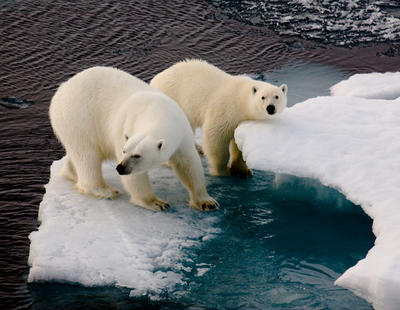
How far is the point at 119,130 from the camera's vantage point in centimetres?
571

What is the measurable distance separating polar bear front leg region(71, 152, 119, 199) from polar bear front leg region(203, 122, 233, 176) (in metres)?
Result: 1.14

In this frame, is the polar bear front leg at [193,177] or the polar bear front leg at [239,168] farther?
the polar bear front leg at [239,168]

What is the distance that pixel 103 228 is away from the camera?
5.52 meters

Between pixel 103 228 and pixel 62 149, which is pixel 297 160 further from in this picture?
pixel 62 149

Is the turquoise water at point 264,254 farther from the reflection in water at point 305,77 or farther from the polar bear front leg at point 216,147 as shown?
the reflection in water at point 305,77

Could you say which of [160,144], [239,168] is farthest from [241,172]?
[160,144]

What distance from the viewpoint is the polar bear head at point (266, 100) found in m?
6.11

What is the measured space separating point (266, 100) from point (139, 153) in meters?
1.60

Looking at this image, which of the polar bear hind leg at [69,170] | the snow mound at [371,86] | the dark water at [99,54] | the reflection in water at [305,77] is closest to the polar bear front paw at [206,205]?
the dark water at [99,54]

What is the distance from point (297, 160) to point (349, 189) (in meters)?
0.59

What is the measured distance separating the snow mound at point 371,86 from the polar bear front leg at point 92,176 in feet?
13.3

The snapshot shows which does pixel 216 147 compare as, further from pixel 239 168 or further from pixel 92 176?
pixel 92 176

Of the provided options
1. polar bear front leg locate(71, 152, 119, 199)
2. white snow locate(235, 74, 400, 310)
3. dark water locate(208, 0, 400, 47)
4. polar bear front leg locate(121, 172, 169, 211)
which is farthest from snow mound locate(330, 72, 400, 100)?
polar bear front leg locate(71, 152, 119, 199)

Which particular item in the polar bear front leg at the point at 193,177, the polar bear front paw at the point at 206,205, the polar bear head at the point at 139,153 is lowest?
the polar bear front paw at the point at 206,205
